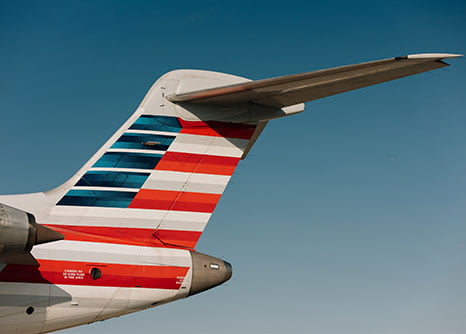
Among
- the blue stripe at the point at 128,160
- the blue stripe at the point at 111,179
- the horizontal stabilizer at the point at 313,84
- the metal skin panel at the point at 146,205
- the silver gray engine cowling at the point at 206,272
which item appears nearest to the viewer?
the horizontal stabilizer at the point at 313,84

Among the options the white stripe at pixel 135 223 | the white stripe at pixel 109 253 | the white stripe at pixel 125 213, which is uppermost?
the white stripe at pixel 125 213

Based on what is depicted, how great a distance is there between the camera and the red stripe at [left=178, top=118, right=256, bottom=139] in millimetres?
8883

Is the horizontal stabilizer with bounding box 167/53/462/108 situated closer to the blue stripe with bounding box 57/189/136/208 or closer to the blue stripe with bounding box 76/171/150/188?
the blue stripe with bounding box 76/171/150/188

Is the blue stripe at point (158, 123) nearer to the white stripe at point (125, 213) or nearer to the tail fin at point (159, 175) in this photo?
the tail fin at point (159, 175)

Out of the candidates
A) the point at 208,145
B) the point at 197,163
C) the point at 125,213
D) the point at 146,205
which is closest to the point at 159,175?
the point at 146,205

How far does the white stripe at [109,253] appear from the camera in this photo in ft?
24.6

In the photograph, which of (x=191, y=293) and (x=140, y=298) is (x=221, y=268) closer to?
(x=191, y=293)

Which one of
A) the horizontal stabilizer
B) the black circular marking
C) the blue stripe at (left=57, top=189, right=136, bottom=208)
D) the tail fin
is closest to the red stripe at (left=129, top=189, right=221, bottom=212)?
the tail fin

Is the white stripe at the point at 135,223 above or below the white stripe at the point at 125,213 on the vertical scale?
below

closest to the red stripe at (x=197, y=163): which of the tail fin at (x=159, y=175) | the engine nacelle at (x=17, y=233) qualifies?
the tail fin at (x=159, y=175)

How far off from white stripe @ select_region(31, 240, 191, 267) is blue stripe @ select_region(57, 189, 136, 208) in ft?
2.15

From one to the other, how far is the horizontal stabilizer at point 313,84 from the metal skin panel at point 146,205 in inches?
0.9

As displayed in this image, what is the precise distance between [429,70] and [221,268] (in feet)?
12.3

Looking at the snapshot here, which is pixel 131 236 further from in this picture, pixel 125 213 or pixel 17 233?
pixel 17 233
